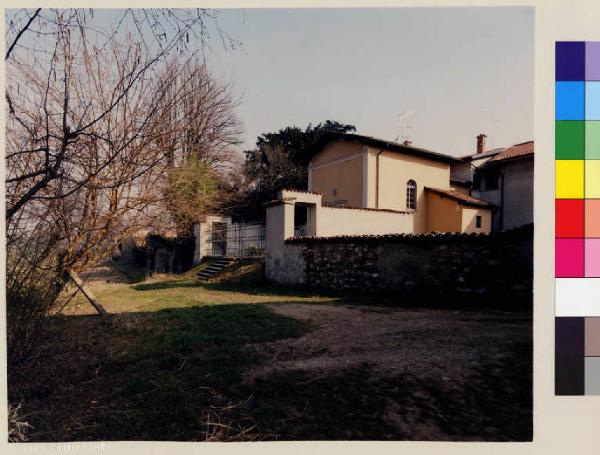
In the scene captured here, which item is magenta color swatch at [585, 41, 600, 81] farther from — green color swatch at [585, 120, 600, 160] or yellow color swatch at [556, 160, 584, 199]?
yellow color swatch at [556, 160, 584, 199]

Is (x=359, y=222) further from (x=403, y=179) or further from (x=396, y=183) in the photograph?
(x=403, y=179)

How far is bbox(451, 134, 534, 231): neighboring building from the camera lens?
13244 mm

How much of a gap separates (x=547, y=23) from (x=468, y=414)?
3426 mm

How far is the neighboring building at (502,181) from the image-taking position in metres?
13.2

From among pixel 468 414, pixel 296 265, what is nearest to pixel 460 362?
pixel 468 414

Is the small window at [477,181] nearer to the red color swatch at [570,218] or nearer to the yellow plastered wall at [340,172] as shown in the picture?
the yellow plastered wall at [340,172]

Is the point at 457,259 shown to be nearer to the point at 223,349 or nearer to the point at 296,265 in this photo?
the point at 296,265

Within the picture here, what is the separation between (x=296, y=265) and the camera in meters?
8.88

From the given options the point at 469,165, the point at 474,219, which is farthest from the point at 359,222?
the point at 469,165

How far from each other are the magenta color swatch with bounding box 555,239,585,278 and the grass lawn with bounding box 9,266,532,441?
38.3 inches

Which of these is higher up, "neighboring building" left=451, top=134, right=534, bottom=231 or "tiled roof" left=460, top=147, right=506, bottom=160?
"tiled roof" left=460, top=147, right=506, bottom=160

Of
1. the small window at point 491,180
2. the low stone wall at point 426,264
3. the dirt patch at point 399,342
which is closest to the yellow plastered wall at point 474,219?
the small window at point 491,180

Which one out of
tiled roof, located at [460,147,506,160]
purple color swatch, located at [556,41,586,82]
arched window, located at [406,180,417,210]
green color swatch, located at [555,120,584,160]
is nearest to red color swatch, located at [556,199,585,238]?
green color swatch, located at [555,120,584,160]

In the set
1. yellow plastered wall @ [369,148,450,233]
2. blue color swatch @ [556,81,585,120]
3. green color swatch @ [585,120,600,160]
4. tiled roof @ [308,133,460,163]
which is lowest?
green color swatch @ [585,120,600,160]
